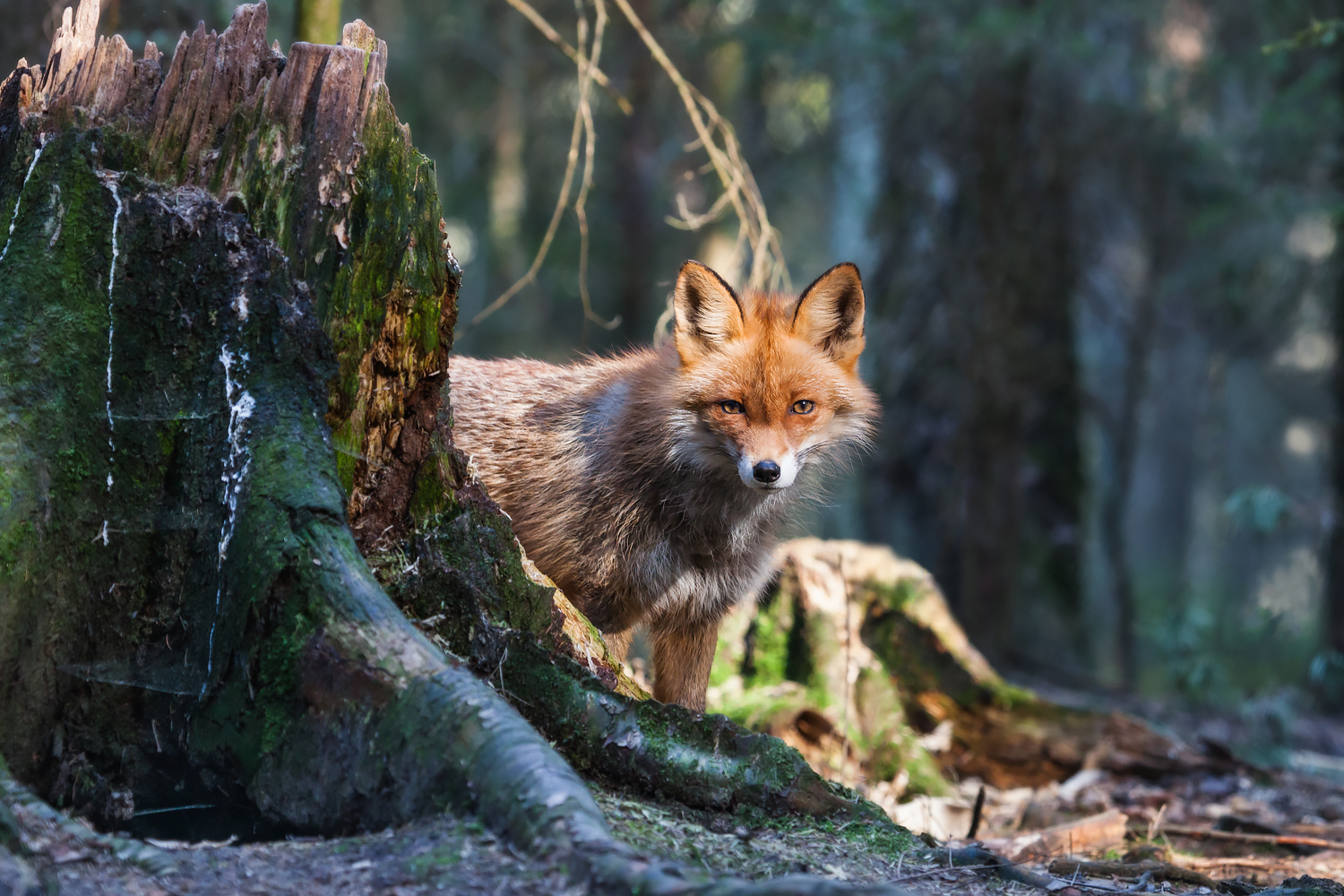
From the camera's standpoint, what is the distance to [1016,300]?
11469mm

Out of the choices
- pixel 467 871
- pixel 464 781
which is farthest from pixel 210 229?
pixel 467 871

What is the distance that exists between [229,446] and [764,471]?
2460 millimetres

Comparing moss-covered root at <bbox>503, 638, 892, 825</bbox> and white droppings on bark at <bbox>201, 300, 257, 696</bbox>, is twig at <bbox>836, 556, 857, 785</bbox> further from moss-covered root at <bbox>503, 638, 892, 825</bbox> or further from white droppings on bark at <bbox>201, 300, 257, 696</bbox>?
white droppings on bark at <bbox>201, 300, 257, 696</bbox>

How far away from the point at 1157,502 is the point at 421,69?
33.3 metres

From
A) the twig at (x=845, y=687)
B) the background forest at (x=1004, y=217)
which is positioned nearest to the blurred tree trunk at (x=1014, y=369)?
the background forest at (x=1004, y=217)

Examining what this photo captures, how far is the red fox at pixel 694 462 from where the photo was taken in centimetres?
539

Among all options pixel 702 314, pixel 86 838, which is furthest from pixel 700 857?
pixel 702 314

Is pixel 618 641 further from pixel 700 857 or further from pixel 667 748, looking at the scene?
pixel 700 857

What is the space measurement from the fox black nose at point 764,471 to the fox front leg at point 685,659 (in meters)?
1.14

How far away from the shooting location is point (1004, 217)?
11.6m

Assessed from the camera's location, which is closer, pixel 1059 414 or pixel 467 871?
pixel 467 871

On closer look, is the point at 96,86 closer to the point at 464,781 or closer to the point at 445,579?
the point at 445,579

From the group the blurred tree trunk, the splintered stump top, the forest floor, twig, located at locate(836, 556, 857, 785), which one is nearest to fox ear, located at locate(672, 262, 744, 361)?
the splintered stump top

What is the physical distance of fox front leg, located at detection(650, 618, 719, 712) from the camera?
575 cm
